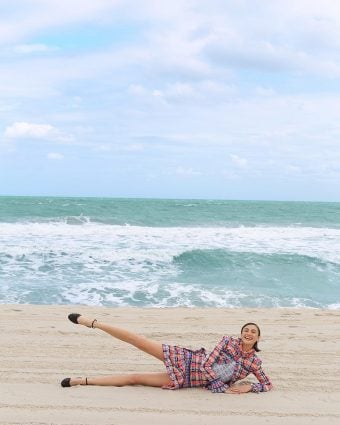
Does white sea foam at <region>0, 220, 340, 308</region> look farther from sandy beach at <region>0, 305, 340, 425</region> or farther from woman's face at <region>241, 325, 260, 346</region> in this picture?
woman's face at <region>241, 325, 260, 346</region>

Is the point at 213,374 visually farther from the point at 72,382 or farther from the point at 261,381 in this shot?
the point at 72,382

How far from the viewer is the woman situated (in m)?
4.25

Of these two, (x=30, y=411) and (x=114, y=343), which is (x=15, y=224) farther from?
(x=30, y=411)

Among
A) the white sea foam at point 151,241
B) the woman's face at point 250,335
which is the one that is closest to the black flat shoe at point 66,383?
the woman's face at point 250,335

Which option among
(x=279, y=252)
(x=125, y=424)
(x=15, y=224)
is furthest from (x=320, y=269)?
(x=15, y=224)

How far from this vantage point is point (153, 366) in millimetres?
5051

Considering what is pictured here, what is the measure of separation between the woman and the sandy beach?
0.07m

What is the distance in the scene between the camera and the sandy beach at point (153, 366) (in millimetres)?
3748

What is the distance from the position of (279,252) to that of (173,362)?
12.8 meters

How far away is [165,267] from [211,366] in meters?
8.99

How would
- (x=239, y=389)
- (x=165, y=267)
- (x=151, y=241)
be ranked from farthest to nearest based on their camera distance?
(x=151, y=241)
(x=165, y=267)
(x=239, y=389)

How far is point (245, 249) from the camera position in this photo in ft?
56.6

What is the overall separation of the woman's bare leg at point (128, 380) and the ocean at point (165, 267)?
472cm

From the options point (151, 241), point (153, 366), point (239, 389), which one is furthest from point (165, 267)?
point (239, 389)
